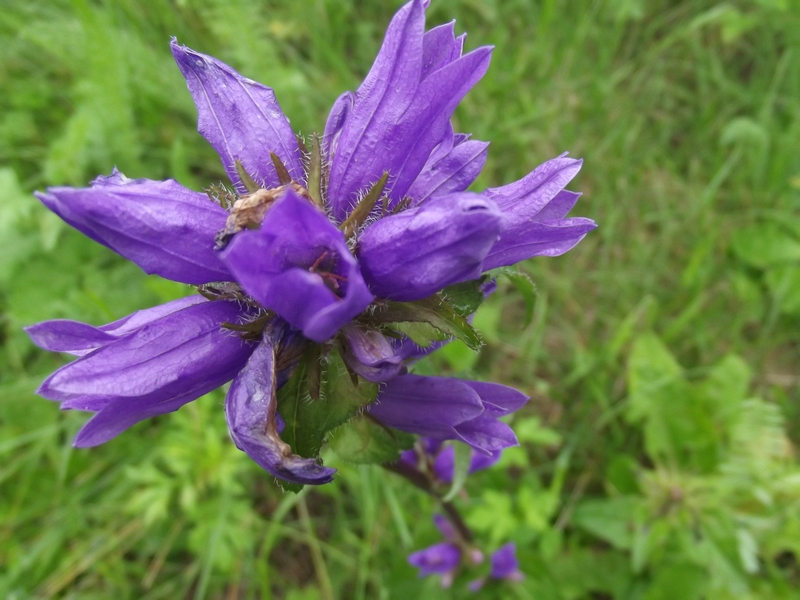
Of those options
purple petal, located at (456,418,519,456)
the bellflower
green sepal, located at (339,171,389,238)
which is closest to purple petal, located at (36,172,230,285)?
the bellflower

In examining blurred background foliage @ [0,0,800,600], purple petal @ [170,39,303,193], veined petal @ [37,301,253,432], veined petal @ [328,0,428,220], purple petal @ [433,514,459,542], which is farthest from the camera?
blurred background foliage @ [0,0,800,600]

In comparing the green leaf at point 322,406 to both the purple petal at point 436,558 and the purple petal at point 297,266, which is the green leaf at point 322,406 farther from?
the purple petal at point 436,558

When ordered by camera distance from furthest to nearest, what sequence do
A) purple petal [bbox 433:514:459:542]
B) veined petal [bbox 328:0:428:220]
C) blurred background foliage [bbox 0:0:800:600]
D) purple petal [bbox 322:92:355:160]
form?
blurred background foliage [bbox 0:0:800:600] → purple petal [bbox 433:514:459:542] → purple petal [bbox 322:92:355:160] → veined petal [bbox 328:0:428:220]

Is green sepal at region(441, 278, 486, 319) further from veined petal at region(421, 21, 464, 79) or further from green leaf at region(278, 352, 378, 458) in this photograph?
veined petal at region(421, 21, 464, 79)

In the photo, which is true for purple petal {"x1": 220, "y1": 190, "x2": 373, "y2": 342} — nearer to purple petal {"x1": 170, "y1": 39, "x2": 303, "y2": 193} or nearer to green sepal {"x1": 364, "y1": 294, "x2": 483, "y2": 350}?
green sepal {"x1": 364, "y1": 294, "x2": 483, "y2": 350}

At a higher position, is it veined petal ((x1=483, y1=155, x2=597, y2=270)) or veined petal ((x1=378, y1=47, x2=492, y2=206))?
veined petal ((x1=378, y1=47, x2=492, y2=206))

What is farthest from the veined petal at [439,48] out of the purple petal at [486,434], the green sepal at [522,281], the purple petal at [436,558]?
the purple petal at [436,558]

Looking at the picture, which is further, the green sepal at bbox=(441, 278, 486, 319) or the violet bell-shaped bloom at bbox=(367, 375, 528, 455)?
the violet bell-shaped bloom at bbox=(367, 375, 528, 455)

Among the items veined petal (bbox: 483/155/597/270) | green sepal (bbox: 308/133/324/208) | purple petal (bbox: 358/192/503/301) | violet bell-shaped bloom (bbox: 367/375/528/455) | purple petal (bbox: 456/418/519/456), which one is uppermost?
green sepal (bbox: 308/133/324/208)
